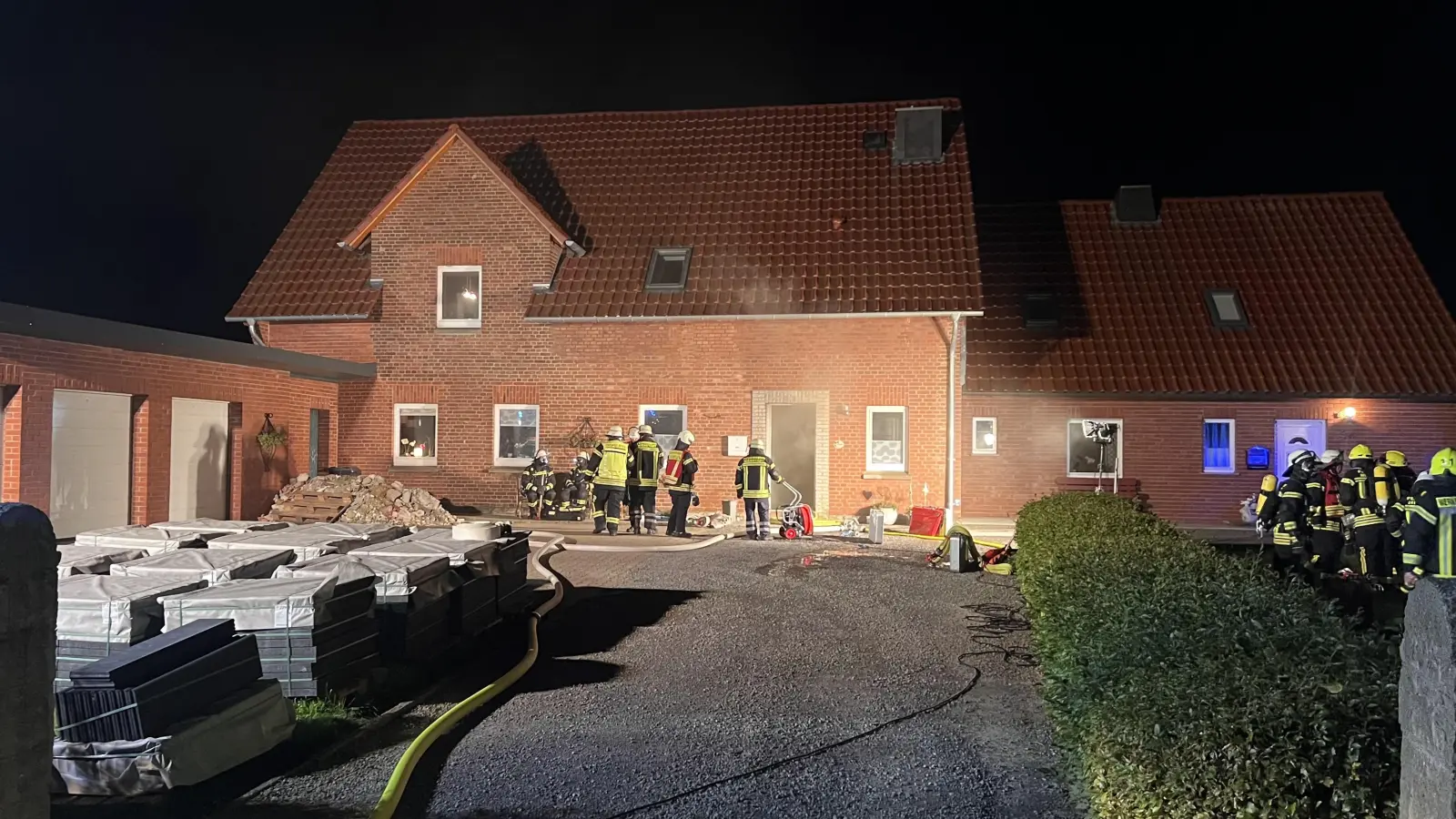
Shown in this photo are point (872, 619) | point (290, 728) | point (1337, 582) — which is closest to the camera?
point (290, 728)

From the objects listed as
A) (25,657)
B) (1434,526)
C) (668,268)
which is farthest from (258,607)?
(668,268)

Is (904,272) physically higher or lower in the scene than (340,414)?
higher

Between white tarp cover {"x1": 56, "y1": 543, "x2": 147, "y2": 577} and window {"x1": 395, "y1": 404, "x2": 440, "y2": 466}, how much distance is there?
10.7 m

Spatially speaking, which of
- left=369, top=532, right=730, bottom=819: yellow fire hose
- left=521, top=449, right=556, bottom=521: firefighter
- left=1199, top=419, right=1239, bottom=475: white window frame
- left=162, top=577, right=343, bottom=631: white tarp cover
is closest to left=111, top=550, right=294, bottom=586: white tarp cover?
left=162, top=577, right=343, bottom=631: white tarp cover

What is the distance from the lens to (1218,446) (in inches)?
766

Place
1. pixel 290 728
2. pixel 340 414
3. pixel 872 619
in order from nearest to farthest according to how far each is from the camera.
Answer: pixel 290 728 → pixel 872 619 → pixel 340 414

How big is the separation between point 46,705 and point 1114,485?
57.3 feet

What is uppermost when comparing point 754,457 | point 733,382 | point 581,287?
point 581,287

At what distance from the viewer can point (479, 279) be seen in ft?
63.4

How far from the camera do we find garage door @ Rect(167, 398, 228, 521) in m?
14.7

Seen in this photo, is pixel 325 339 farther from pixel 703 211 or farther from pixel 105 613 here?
pixel 105 613

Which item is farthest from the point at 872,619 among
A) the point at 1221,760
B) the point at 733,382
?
the point at 733,382

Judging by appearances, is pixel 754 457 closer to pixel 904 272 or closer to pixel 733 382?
pixel 733 382

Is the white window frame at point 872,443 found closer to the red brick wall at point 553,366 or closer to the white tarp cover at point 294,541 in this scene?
the red brick wall at point 553,366
